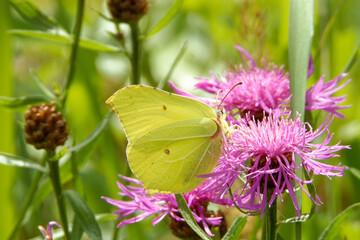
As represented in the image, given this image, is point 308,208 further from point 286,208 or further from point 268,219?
point 286,208

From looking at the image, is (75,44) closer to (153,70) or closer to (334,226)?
(334,226)

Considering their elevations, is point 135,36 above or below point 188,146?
above

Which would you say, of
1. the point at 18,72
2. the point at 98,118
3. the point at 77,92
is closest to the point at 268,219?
the point at 98,118

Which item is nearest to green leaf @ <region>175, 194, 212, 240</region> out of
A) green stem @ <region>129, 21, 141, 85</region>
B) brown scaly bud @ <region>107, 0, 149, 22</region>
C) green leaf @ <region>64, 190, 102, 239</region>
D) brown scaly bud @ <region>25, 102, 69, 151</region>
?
green leaf @ <region>64, 190, 102, 239</region>

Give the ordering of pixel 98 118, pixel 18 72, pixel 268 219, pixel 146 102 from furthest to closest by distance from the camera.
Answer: pixel 18 72 → pixel 98 118 → pixel 146 102 → pixel 268 219

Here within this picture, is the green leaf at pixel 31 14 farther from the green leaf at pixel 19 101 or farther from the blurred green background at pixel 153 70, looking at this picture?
the green leaf at pixel 19 101

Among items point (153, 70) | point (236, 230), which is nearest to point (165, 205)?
point (236, 230)
